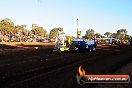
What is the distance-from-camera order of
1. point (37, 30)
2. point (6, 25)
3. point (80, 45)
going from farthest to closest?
point (37, 30), point (6, 25), point (80, 45)

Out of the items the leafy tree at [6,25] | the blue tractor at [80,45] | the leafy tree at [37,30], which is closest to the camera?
the blue tractor at [80,45]

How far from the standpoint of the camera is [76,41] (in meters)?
43.2

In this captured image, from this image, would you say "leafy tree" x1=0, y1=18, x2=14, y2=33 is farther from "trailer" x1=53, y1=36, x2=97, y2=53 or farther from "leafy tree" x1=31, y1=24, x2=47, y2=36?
"trailer" x1=53, y1=36, x2=97, y2=53

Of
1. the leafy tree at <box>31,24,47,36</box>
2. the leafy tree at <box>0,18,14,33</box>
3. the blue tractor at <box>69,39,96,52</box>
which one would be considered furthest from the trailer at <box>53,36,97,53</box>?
the leafy tree at <box>31,24,47,36</box>

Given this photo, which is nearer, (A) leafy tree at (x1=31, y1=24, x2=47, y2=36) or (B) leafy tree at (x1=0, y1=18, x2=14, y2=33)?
(B) leafy tree at (x1=0, y1=18, x2=14, y2=33)

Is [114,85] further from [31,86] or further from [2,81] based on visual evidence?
[2,81]

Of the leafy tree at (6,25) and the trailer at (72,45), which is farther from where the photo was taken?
the leafy tree at (6,25)

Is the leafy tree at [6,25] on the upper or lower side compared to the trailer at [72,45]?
upper

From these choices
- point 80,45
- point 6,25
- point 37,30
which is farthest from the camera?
point 37,30

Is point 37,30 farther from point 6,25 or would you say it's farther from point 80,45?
point 80,45

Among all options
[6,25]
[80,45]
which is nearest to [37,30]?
[6,25]

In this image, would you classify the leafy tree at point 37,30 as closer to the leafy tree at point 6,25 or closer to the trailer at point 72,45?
the leafy tree at point 6,25

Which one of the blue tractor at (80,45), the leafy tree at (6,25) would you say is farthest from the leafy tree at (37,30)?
the blue tractor at (80,45)

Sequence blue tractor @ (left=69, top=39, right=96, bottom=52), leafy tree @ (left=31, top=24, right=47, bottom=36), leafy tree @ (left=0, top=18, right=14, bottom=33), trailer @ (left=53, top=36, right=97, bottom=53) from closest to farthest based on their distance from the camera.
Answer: trailer @ (left=53, top=36, right=97, bottom=53) → blue tractor @ (left=69, top=39, right=96, bottom=52) → leafy tree @ (left=0, top=18, right=14, bottom=33) → leafy tree @ (left=31, top=24, right=47, bottom=36)
